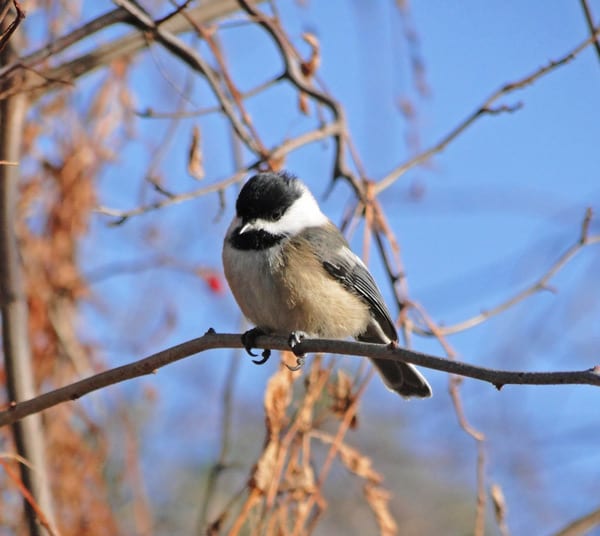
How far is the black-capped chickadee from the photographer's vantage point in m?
2.84

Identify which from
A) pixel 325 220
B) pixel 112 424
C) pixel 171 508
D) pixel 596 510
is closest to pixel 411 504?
pixel 171 508

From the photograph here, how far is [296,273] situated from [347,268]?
29cm

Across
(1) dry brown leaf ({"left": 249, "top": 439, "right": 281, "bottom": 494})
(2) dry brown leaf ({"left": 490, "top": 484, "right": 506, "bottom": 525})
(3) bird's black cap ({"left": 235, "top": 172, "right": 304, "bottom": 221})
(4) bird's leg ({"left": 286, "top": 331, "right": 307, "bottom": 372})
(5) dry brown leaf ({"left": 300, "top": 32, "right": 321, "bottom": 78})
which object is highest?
(5) dry brown leaf ({"left": 300, "top": 32, "right": 321, "bottom": 78})

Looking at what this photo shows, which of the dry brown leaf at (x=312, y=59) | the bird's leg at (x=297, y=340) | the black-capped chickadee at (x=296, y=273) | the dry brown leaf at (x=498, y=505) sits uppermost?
the dry brown leaf at (x=312, y=59)

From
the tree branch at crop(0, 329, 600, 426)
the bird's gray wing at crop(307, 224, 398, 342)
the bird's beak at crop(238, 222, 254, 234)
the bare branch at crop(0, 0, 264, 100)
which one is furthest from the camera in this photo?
the bird's gray wing at crop(307, 224, 398, 342)

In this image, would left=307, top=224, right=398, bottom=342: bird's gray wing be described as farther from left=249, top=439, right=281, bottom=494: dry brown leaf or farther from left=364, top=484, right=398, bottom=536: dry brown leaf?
left=249, top=439, right=281, bottom=494: dry brown leaf

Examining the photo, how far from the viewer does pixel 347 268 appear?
122 inches

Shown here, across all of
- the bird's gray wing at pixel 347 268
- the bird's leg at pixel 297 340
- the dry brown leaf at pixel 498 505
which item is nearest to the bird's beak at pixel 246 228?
the bird's gray wing at pixel 347 268

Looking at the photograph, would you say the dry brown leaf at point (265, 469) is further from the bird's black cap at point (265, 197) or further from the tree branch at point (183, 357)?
the bird's black cap at point (265, 197)

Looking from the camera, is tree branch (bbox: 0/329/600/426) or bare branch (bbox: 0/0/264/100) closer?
tree branch (bbox: 0/329/600/426)

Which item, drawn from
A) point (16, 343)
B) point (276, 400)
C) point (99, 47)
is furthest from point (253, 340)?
point (99, 47)

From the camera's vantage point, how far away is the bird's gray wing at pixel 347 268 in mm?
3031

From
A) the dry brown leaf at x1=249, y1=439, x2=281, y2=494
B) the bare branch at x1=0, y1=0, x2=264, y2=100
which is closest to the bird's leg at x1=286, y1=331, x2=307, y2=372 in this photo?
the dry brown leaf at x1=249, y1=439, x2=281, y2=494

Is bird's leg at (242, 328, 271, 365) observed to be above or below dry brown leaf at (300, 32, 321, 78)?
below
